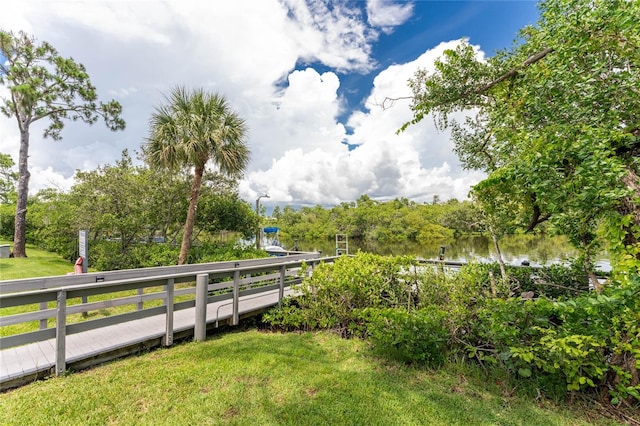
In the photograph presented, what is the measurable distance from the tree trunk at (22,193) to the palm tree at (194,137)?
8026 millimetres

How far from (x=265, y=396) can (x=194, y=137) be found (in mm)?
7872

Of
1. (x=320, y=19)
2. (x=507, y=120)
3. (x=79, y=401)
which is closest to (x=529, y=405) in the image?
(x=507, y=120)

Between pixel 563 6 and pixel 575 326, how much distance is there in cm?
344

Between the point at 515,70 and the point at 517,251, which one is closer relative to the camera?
the point at 515,70

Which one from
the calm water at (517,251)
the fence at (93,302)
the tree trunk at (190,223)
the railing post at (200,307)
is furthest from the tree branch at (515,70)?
the tree trunk at (190,223)

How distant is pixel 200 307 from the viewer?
4078 mm

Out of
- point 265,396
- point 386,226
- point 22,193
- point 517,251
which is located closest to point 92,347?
point 265,396

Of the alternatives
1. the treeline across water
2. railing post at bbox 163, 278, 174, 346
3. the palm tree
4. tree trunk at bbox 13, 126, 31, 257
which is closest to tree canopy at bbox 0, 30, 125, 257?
tree trunk at bbox 13, 126, 31, 257

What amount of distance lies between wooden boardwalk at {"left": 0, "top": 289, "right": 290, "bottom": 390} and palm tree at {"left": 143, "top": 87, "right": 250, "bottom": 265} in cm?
477

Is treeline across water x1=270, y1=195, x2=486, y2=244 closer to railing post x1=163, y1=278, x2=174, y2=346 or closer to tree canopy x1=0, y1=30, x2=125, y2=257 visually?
tree canopy x1=0, y1=30, x2=125, y2=257

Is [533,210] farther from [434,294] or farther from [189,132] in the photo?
[189,132]

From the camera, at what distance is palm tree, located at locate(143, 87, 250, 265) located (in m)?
8.47

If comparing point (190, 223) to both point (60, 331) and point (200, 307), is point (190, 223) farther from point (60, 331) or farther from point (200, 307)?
point (60, 331)

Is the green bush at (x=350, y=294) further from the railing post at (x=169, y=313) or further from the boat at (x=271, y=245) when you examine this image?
the boat at (x=271, y=245)
